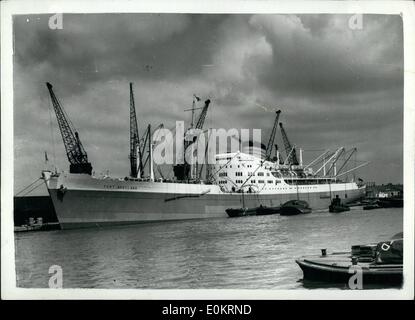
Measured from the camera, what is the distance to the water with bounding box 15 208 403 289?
9.12 metres

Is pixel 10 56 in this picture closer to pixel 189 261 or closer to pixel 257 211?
pixel 189 261

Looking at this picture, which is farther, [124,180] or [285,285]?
[124,180]

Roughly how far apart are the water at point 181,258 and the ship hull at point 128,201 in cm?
358

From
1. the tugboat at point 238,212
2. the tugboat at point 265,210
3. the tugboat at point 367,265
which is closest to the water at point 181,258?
the tugboat at point 367,265

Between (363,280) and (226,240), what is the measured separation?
6664 mm

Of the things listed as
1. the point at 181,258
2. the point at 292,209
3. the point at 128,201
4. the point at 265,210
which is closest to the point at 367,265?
the point at 181,258

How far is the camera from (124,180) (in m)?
22.7

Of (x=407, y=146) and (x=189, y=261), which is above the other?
(x=407, y=146)

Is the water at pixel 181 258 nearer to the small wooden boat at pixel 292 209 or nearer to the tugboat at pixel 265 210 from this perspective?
the small wooden boat at pixel 292 209

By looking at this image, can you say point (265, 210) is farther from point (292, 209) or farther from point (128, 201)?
point (128, 201)

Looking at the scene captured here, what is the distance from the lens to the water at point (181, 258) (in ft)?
29.9

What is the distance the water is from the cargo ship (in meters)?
2.90

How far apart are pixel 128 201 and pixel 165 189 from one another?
2.63m

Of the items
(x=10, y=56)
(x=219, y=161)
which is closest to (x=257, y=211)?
(x=219, y=161)
